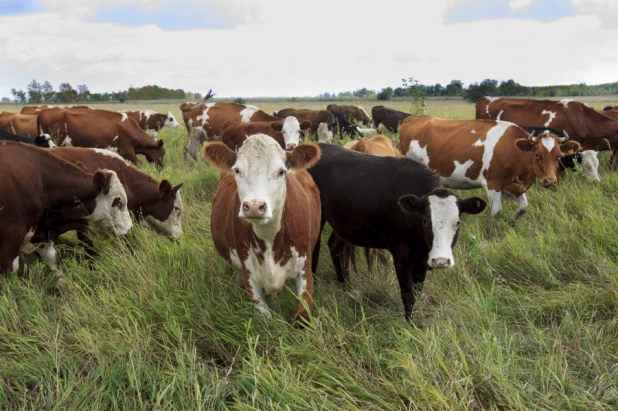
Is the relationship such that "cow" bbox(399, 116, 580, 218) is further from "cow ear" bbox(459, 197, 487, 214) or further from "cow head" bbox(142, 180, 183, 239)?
"cow head" bbox(142, 180, 183, 239)

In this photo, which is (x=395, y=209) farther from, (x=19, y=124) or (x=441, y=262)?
(x=19, y=124)

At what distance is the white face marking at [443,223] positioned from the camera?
3908mm

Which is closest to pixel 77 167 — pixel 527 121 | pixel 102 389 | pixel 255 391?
pixel 102 389

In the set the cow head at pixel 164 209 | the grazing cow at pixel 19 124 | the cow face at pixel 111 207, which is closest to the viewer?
the cow face at pixel 111 207

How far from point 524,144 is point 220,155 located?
16.3 feet

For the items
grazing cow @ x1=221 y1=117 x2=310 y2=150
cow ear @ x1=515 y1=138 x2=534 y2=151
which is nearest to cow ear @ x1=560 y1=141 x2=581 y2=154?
cow ear @ x1=515 y1=138 x2=534 y2=151

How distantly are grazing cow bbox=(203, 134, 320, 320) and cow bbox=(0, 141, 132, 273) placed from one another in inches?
90.9

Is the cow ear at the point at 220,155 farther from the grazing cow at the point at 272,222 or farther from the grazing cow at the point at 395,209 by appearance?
the grazing cow at the point at 395,209

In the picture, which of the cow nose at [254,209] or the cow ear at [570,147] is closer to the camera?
the cow nose at [254,209]

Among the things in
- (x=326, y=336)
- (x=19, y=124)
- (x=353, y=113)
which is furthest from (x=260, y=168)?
(x=353, y=113)

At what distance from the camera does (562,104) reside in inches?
434

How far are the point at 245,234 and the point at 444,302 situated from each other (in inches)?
66.1

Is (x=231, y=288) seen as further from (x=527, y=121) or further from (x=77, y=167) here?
(x=527, y=121)

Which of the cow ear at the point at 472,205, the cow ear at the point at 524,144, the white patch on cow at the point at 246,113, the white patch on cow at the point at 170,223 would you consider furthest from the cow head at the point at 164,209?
the white patch on cow at the point at 246,113
